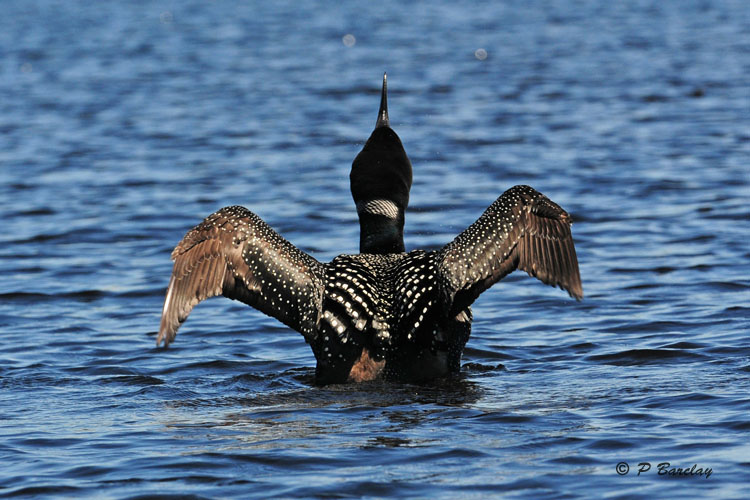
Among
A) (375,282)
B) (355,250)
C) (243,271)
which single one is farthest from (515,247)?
(355,250)

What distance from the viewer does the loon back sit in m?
5.55

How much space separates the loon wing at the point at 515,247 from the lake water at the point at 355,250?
50cm

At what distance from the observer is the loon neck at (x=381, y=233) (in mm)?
6098

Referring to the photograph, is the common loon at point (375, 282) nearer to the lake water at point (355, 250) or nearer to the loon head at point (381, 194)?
the lake water at point (355, 250)

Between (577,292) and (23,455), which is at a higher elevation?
(577,292)

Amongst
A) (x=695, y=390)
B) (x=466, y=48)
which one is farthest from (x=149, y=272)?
(x=466, y=48)

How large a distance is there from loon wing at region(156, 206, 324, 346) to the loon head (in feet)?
1.76

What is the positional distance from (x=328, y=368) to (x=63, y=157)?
7823 millimetres

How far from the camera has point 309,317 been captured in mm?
5617

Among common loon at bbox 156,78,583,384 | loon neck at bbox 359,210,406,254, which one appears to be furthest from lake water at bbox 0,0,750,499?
loon neck at bbox 359,210,406,254

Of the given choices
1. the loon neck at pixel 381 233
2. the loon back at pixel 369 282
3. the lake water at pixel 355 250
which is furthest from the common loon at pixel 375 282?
the loon neck at pixel 381 233

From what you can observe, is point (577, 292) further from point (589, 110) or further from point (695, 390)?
point (589, 110)

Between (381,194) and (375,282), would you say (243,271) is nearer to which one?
(375,282)

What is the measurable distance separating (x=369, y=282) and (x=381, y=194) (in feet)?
2.00
